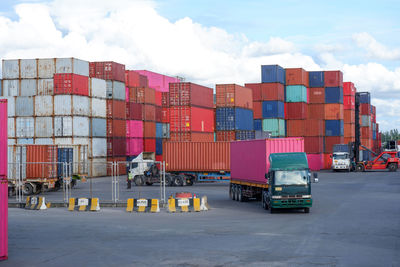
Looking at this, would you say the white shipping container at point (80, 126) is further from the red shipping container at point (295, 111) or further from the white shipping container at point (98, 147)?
the red shipping container at point (295, 111)

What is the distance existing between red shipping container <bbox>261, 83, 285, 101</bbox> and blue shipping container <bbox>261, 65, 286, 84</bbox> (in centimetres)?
53

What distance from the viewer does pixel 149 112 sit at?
71688 millimetres

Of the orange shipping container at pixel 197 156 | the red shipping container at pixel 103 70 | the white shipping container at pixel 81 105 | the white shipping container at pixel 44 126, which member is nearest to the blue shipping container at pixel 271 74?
the red shipping container at pixel 103 70

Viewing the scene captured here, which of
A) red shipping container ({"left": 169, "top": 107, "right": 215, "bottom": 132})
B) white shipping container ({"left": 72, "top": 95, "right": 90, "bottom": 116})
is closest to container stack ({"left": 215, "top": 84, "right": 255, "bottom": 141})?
red shipping container ({"left": 169, "top": 107, "right": 215, "bottom": 132})

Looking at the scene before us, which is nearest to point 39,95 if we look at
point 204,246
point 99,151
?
point 99,151

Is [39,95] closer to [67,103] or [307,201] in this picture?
[67,103]

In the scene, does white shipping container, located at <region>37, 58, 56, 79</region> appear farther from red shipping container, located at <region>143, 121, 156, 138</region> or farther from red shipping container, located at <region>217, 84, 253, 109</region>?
red shipping container, located at <region>217, 84, 253, 109</region>

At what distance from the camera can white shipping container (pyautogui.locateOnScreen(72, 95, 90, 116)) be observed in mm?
57000

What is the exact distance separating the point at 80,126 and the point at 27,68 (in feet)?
27.4

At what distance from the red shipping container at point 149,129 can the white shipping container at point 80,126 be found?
13.1m

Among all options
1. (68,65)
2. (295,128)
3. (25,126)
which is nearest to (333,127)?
(295,128)

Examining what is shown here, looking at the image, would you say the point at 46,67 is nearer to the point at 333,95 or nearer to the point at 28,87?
the point at 28,87

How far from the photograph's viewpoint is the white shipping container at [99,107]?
60.0 m

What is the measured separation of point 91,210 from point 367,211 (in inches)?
534
